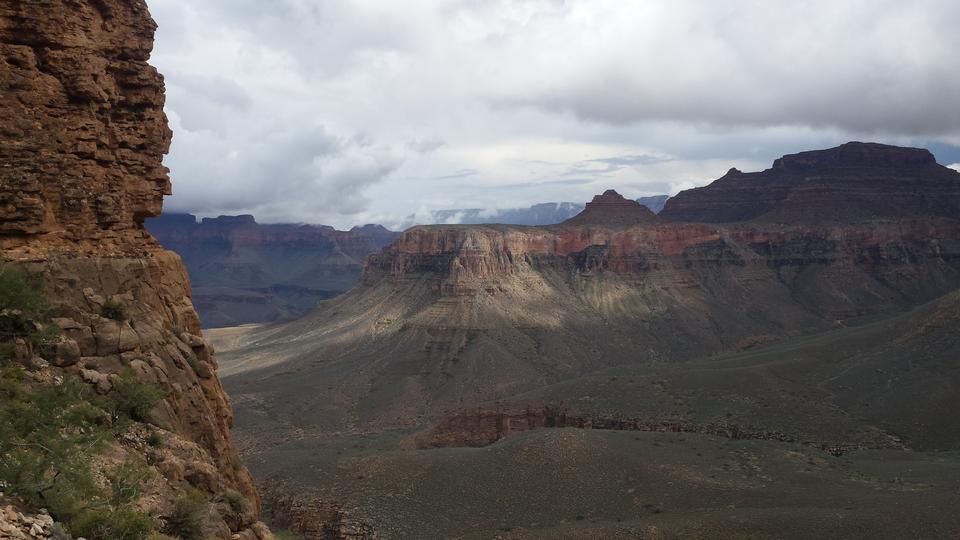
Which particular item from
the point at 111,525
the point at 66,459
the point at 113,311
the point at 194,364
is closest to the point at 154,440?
the point at 66,459

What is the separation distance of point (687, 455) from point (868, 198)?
117078mm

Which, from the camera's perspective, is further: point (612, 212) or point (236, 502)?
point (612, 212)

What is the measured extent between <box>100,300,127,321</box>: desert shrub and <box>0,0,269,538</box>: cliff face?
26 millimetres

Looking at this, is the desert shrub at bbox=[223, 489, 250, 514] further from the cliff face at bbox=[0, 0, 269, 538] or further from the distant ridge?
the distant ridge

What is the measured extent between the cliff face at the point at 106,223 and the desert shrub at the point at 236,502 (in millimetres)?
156

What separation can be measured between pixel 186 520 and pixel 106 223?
9992 mm

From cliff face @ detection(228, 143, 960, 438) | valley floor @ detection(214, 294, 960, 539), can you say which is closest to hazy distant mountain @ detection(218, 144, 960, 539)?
valley floor @ detection(214, 294, 960, 539)

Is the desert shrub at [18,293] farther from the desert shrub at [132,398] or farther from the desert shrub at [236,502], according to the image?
the desert shrub at [236,502]

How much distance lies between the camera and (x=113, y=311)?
62.7 ft

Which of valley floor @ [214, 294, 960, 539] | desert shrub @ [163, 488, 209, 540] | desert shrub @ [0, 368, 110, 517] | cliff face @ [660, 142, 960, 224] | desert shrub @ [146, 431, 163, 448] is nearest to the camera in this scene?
desert shrub @ [0, 368, 110, 517]

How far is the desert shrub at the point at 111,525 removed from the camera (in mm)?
11984

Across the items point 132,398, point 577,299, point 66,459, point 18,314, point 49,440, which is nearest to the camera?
point 66,459

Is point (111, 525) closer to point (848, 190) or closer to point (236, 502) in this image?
point (236, 502)

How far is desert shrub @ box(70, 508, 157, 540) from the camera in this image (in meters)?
12.0
